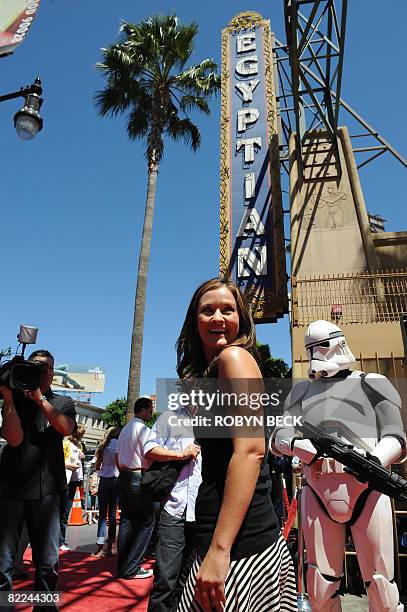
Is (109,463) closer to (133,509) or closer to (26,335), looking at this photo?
(133,509)

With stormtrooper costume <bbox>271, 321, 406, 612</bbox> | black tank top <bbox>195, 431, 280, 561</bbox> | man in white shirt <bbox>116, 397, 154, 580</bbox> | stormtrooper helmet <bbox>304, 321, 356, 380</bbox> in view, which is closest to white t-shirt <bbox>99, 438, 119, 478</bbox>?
man in white shirt <bbox>116, 397, 154, 580</bbox>

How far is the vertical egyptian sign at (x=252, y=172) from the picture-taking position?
1288cm

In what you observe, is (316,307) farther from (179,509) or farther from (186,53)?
(186,53)

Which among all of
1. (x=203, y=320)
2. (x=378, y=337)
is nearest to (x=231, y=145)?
(x=378, y=337)

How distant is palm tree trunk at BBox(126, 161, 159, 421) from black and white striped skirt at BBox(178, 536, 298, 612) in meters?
7.83

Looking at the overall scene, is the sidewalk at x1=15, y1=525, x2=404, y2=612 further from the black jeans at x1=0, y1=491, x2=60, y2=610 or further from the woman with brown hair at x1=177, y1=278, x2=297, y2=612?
the woman with brown hair at x1=177, y1=278, x2=297, y2=612

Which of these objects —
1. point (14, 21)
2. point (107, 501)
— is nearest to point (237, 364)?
point (107, 501)

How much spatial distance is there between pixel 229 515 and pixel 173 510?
199cm

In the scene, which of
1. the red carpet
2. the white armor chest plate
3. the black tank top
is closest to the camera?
the black tank top

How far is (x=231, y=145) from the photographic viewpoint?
14625mm

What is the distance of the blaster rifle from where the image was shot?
89.5 inches

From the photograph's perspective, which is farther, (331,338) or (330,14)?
(330,14)

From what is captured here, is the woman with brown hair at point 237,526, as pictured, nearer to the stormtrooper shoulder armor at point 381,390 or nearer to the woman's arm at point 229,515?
the woman's arm at point 229,515

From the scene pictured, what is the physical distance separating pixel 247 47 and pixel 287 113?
2.79 metres
